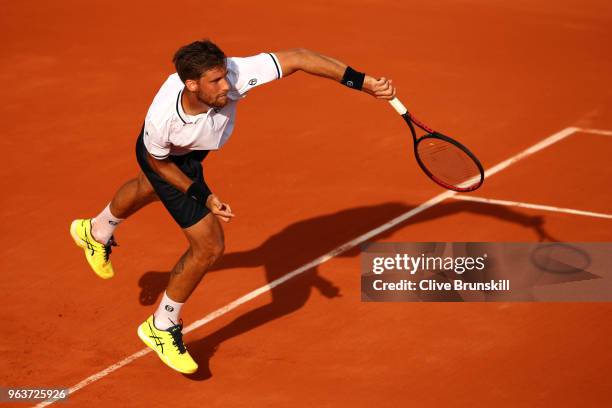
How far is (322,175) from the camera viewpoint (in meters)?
11.5

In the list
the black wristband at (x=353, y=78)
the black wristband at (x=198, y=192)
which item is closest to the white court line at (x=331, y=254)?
the black wristband at (x=198, y=192)

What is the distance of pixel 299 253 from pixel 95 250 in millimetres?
1980

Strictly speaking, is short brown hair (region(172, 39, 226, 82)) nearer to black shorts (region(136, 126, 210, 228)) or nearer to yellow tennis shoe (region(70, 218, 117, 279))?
black shorts (region(136, 126, 210, 228))

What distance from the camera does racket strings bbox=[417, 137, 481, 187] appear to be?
30.8ft

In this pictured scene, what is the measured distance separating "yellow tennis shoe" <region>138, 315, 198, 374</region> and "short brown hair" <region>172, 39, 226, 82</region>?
2090 mm

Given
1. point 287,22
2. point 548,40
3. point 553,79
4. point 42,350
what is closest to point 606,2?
point 548,40

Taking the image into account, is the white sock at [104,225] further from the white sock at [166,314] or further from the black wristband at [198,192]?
the black wristband at [198,192]

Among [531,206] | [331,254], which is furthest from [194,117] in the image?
[531,206]

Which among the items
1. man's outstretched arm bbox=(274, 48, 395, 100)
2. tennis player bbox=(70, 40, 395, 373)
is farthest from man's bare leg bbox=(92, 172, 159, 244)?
man's outstretched arm bbox=(274, 48, 395, 100)

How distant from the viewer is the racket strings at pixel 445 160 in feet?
30.8

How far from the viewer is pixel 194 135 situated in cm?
807

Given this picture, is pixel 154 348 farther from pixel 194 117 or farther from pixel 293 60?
pixel 293 60

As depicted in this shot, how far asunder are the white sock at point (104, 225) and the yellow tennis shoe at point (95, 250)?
0.19 ft

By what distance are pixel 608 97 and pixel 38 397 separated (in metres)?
8.07
